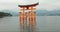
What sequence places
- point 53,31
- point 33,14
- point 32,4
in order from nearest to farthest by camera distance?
point 53,31, point 32,4, point 33,14

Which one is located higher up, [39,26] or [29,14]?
[29,14]

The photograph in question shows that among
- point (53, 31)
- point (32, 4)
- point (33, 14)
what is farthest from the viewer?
point (33, 14)

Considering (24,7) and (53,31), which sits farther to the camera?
(24,7)

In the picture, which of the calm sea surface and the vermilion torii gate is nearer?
the calm sea surface

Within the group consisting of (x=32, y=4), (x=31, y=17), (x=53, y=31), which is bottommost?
(x=53, y=31)

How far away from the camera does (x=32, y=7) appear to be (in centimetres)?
686

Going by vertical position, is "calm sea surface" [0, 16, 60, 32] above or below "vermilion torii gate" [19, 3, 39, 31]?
below

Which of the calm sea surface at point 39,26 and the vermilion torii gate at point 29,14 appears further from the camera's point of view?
the vermilion torii gate at point 29,14

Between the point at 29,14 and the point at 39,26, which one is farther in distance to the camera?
the point at 29,14

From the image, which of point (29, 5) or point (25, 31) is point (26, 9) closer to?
point (29, 5)

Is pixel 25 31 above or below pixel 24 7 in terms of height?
below

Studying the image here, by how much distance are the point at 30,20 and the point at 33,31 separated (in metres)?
3.28

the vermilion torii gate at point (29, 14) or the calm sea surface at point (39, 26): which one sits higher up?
the vermilion torii gate at point (29, 14)

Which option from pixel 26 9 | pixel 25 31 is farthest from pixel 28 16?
pixel 25 31
